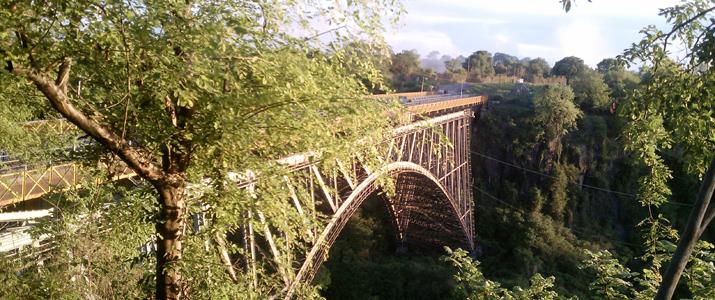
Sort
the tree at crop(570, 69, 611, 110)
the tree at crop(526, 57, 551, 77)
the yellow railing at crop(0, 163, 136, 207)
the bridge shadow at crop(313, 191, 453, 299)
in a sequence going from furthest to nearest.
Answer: the tree at crop(526, 57, 551, 77), the tree at crop(570, 69, 611, 110), the bridge shadow at crop(313, 191, 453, 299), the yellow railing at crop(0, 163, 136, 207)

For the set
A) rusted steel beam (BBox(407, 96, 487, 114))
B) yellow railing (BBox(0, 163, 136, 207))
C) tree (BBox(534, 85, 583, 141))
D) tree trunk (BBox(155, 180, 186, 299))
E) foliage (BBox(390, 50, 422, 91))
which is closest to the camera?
tree trunk (BBox(155, 180, 186, 299))

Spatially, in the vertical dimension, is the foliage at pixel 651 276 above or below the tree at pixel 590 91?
below

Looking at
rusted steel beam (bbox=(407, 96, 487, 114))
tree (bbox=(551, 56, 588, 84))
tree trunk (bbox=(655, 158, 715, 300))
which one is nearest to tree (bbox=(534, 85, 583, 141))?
rusted steel beam (bbox=(407, 96, 487, 114))

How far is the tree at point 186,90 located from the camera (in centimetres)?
251

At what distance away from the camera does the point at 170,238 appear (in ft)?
10.7

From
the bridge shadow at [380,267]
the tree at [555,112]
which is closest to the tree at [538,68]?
the tree at [555,112]

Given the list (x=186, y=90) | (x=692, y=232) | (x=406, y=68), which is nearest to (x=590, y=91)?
(x=406, y=68)

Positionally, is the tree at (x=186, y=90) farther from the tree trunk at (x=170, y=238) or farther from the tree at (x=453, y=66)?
the tree at (x=453, y=66)

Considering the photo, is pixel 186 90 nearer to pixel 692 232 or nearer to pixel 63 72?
pixel 63 72

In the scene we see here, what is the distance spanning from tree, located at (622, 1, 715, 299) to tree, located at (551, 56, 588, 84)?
48.5m

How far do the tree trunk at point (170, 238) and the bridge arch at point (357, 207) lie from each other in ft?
2.99

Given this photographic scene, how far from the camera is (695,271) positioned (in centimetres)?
438

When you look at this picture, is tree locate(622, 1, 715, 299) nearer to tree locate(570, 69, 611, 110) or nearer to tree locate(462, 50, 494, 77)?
tree locate(570, 69, 611, 110)

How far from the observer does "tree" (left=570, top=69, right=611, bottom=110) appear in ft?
110
